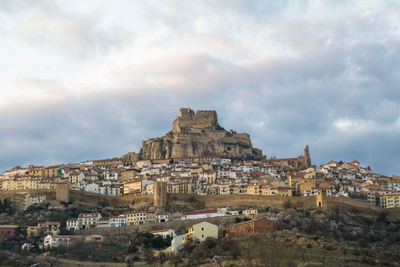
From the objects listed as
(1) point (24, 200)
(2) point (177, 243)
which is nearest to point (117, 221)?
(1) point (24, 200)

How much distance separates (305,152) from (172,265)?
49417mm

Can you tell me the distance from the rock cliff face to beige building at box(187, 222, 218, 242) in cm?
4348

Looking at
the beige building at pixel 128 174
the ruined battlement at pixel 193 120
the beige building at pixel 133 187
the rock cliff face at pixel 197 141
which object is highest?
the ruined battlement at pixel 193 120

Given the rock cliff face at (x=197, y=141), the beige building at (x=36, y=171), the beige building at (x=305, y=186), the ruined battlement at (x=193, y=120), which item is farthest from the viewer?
the ruined battlement at (x=193, y=120)

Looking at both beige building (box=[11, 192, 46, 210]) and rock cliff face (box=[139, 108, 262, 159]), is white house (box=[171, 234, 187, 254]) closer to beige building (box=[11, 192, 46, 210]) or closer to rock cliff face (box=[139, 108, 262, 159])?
beige building (box=[11, 192, 46, 210])

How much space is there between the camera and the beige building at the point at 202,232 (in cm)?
5822

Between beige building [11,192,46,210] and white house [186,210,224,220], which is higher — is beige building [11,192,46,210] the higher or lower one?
the higher one

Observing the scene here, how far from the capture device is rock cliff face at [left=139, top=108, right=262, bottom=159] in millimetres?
103625

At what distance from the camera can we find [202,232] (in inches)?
2309

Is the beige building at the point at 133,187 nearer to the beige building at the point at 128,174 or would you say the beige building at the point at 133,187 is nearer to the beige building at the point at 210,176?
the beige building at the point at 128,174

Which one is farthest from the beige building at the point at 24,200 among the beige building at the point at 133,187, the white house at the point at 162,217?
the white house at the point at 162,217

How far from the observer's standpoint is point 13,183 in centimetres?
8488

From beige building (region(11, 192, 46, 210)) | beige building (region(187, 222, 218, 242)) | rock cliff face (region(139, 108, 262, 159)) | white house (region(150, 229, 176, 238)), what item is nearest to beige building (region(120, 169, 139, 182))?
rock cliff face (region(139, 108, 262, 159))

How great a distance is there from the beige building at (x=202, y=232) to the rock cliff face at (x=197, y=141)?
43.5 m
